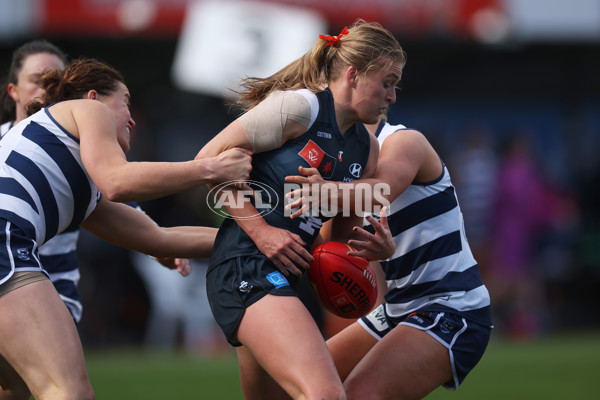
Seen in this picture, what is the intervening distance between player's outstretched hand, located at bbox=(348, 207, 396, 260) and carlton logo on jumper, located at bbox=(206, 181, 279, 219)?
Result: 1.33 feet

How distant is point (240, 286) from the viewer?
3.69 m

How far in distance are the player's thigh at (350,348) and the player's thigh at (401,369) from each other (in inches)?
13.3

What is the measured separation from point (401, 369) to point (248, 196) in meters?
1.07

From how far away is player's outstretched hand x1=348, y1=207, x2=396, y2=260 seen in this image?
12.5ft

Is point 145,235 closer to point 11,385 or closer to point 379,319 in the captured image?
point 11,385

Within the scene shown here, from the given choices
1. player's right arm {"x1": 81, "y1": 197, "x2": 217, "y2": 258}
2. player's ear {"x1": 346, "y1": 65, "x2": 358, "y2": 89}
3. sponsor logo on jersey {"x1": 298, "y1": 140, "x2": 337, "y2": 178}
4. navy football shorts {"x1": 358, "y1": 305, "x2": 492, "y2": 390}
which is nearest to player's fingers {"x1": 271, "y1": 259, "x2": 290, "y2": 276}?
sponsor logo on jersey {"x1": 298, "y1": 140, "x2": 337, "y2": 178}

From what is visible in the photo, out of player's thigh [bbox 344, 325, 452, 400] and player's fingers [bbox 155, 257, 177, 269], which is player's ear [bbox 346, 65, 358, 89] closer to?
player's thigh [bbox 344, 325, 452, 400]

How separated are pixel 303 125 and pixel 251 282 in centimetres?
75

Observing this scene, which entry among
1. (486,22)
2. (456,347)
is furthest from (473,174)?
(456,347)

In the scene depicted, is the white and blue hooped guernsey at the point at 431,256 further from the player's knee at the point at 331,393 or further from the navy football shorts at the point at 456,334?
the player's knee at the point at 331,393

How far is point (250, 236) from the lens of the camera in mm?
3762

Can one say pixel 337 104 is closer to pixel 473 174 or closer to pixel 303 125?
pixel 303 125

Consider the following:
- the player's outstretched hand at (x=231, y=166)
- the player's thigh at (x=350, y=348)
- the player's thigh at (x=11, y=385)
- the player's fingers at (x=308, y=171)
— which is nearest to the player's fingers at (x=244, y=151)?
the player's outstretched hand at (x=231, y=166)

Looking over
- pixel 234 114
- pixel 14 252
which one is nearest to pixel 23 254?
pixel 14 252
